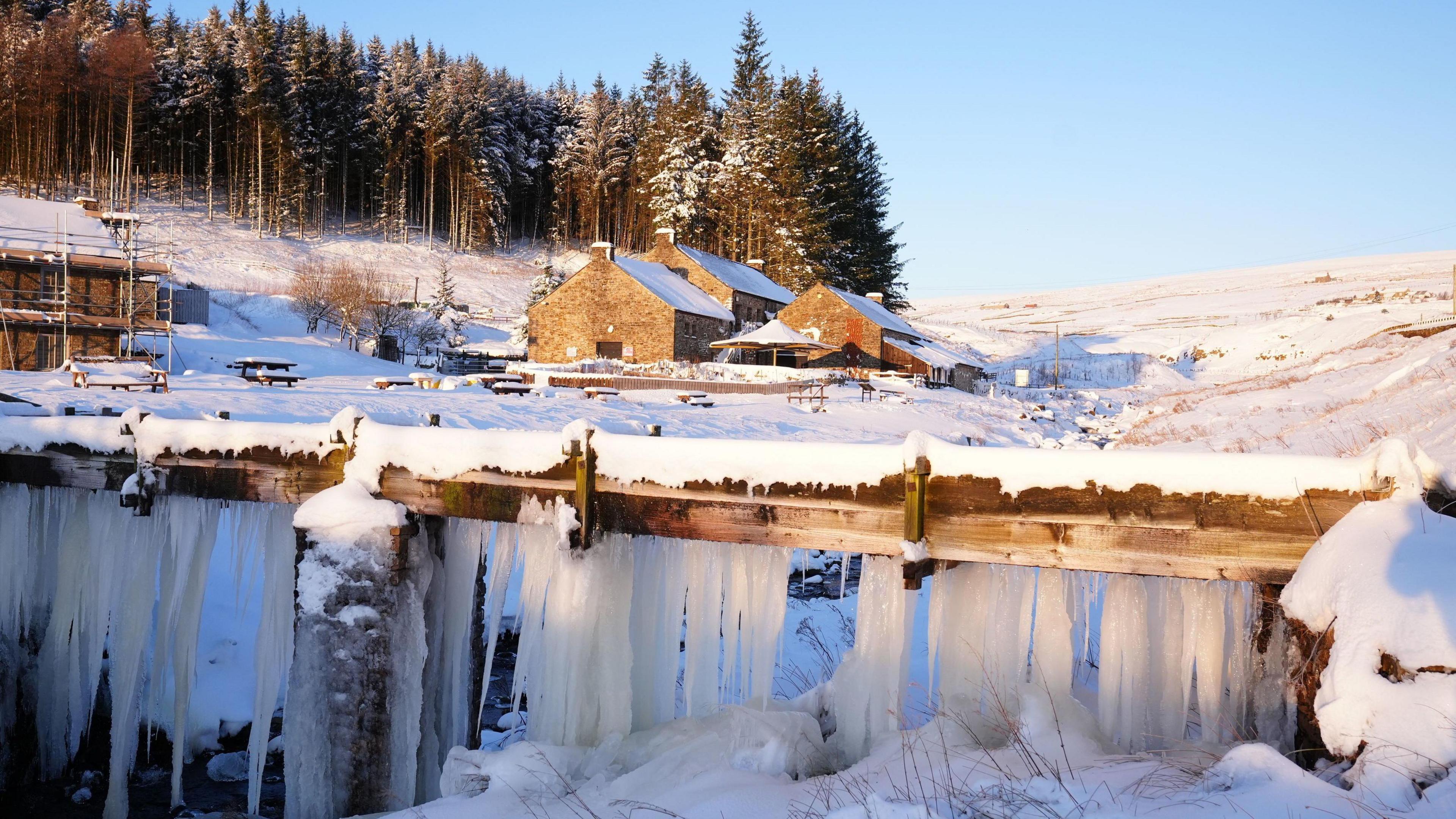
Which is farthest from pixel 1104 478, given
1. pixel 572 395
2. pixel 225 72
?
pixel 225 72

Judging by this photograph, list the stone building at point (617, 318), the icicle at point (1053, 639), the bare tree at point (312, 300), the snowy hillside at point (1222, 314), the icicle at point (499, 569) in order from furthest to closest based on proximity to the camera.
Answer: the snowy hillside at point (1222, 314), the bare tree at point (312, 300), the stone building at point (617, 318), the icicle at point (499, 569), the icicle at point (1053, 639)

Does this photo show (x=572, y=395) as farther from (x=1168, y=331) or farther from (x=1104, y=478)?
(x=1168, y=331)

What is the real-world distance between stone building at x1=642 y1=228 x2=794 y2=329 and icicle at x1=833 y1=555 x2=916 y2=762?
41.3 m

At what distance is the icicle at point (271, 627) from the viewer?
564 cm

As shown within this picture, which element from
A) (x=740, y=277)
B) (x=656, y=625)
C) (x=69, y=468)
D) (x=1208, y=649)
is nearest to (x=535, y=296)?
(x=740, y=277)

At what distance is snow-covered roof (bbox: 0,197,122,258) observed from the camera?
29.3m

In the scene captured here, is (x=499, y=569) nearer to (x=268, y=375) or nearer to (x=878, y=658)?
(x=878, y=658)

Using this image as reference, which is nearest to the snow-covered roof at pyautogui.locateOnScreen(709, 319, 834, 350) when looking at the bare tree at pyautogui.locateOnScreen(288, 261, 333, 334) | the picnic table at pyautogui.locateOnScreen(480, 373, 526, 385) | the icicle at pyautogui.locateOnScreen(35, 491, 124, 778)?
the picnic table at pyautogui.locateOnScreen(480, 373, 526, 385)

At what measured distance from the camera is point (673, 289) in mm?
42156

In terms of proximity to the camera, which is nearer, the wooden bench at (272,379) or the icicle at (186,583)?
the icicle at (186,583)

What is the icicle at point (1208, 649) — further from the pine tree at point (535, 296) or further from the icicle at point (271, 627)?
the pine tree at point (535, 296)

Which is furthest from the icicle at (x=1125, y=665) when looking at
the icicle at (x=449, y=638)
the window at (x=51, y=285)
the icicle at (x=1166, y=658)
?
the window at (x=51, y=285)

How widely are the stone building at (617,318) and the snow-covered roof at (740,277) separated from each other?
399 cm

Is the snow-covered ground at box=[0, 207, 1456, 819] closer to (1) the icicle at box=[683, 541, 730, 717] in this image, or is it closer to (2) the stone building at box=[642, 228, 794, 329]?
(1) the icicle at box=[683, 541, 730, 717]
